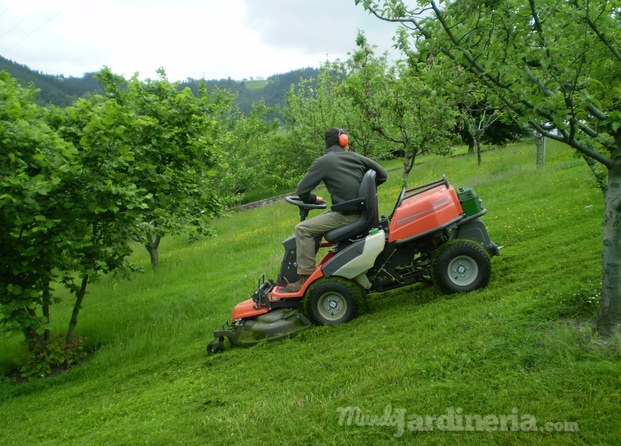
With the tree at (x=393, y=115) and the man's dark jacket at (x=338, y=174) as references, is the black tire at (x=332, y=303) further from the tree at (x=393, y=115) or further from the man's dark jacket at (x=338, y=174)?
the tree at (x=393, y=115)

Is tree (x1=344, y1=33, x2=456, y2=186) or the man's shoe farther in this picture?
tree (x1=344, y1=33, x2=456, y2=186)

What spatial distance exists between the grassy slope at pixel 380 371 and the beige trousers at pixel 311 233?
0.74 metres

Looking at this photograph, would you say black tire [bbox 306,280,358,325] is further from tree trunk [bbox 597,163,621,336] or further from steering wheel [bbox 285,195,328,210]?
tree trunk [bbox 597,163,621,336]

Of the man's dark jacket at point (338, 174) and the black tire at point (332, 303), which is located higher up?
the man's dark jacket at point (338, 174)

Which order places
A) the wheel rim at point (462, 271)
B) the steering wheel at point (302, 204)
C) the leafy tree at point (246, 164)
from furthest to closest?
the leafy tree at point (246, 164) → the steering wheel at point (302, 204) → the wheel rim at point (462, 271)

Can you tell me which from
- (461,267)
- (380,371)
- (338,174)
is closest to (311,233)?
(338,174)

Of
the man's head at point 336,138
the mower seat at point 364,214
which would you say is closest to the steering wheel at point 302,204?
the mower seat at point 364,214

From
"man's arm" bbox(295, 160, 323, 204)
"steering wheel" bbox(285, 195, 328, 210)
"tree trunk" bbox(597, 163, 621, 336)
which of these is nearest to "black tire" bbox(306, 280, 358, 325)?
"steering wheel" bbox(285, 195, 328, 210)

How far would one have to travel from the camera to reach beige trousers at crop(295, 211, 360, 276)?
5.50 metres

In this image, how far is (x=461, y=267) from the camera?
530 centimetres

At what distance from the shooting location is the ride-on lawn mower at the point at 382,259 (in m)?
5.25

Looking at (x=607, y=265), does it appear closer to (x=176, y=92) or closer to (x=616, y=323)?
(x=616, y=323)

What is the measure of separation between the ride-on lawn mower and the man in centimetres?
11

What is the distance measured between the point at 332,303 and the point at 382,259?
76 cm
